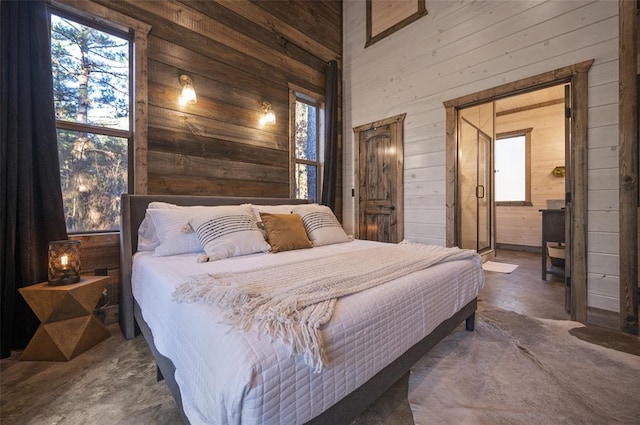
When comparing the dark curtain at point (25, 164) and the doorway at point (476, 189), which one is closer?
the dark curtain at point (25, 164)

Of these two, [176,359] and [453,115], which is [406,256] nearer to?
[176,359]

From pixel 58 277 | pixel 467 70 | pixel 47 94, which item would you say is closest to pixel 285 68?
pixel 467 70

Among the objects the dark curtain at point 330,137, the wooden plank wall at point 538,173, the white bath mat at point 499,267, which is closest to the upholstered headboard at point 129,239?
the dark curtain at point 330,137

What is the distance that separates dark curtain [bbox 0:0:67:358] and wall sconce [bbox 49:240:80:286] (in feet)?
0.77

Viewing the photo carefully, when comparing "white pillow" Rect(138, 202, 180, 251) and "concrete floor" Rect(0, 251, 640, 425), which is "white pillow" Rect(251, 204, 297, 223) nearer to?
"white pillow" Rect(138, 202, 180, 251)

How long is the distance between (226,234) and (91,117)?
1.58m

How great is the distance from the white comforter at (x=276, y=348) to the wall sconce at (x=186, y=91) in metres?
1.81

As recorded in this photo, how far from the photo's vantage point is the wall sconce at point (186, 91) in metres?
2.57

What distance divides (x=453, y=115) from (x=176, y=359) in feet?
10.8

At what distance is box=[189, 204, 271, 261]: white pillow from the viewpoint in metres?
1.88

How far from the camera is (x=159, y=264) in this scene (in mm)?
1647

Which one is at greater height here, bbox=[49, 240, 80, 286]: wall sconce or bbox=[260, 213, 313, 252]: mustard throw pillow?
bbox=[260, 213, 313, 252]: mustard throw pillow

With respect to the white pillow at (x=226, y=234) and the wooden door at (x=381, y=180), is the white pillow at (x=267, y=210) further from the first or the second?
the wooden door at (x=381, y=180)

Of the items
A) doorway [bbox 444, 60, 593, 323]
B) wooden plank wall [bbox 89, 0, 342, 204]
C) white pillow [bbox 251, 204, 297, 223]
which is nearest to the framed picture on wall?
wooden plank wall [bbox 89, 0, 342, 204]
